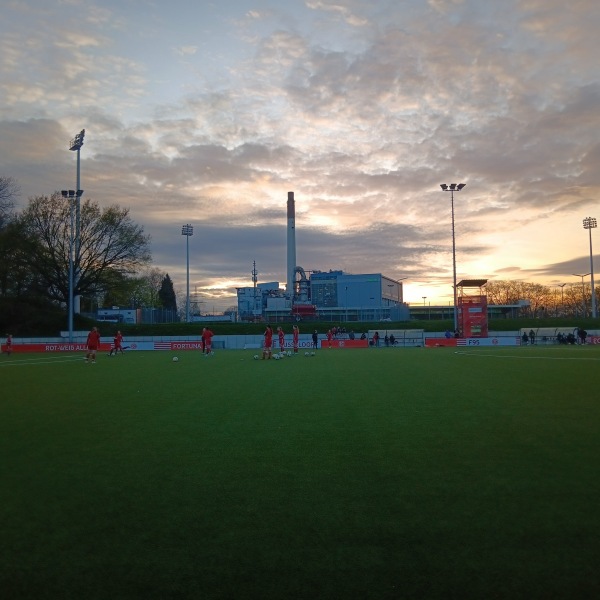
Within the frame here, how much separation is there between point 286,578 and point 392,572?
0.75m

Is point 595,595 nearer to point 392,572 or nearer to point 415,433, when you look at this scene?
point 392,572

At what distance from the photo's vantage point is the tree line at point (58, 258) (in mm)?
53406

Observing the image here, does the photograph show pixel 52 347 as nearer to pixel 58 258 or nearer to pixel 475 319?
pixel 58 258

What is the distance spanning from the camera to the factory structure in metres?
79.2

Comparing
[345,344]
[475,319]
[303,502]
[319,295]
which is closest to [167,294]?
[319,295]

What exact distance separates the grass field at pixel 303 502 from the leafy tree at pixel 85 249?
160ft

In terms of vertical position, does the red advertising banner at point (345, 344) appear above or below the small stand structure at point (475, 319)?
below

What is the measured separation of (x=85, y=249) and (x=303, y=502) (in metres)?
56.7

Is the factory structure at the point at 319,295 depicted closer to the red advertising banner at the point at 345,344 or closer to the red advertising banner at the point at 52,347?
the red advertising banner at the point at 345,344

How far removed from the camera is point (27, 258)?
177 feet

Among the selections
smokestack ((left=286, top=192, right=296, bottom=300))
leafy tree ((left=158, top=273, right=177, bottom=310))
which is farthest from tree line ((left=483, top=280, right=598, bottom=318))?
leafy tree ((left=158, top=273, right=177, bottom=310))

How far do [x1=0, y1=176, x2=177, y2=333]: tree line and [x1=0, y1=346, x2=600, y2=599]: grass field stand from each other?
4807cm

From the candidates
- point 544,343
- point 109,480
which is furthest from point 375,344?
point 109,480

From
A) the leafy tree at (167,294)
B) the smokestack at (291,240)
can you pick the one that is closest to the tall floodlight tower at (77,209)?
the smokestack at (291,240)
